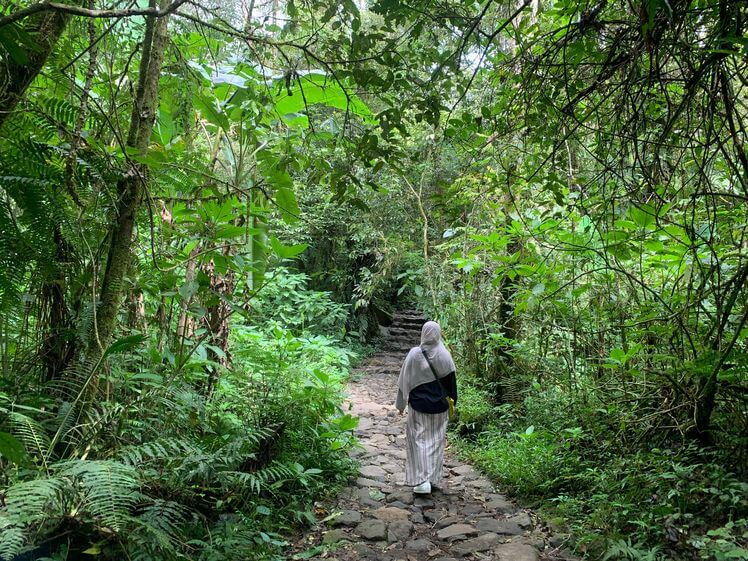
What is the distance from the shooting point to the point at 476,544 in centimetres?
428


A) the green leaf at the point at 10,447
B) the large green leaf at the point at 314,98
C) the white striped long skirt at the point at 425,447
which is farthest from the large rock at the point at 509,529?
the green leaf at the point at 10,447

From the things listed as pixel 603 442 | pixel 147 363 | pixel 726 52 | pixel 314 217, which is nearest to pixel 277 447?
pixel 147 363

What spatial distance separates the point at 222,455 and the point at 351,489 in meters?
2.02

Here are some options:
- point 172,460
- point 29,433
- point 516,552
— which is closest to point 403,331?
point 516,552

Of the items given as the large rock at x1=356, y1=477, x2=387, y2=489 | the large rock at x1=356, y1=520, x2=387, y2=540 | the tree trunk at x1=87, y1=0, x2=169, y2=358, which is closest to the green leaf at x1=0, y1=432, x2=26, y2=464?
the tree trunk at x1=87, y1=0, x2=169, y2=358

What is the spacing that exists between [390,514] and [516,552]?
1270mm

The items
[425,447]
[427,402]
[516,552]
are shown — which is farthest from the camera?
[427,402]

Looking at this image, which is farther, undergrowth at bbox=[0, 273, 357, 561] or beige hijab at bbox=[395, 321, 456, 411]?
beige hijab at bbox=[395, 321, 456, 411]

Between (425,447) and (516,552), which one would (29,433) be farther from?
(425,447)

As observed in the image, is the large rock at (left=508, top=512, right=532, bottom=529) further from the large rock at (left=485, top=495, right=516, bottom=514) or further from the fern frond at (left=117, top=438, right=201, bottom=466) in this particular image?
the fern frond at (left=117, top=438, right=201, bottom=466)

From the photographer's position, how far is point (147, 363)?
13.1 ft

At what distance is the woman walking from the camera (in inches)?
223

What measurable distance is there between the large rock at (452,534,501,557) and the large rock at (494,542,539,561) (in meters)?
0.10

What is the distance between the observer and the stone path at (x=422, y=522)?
4109 mm
